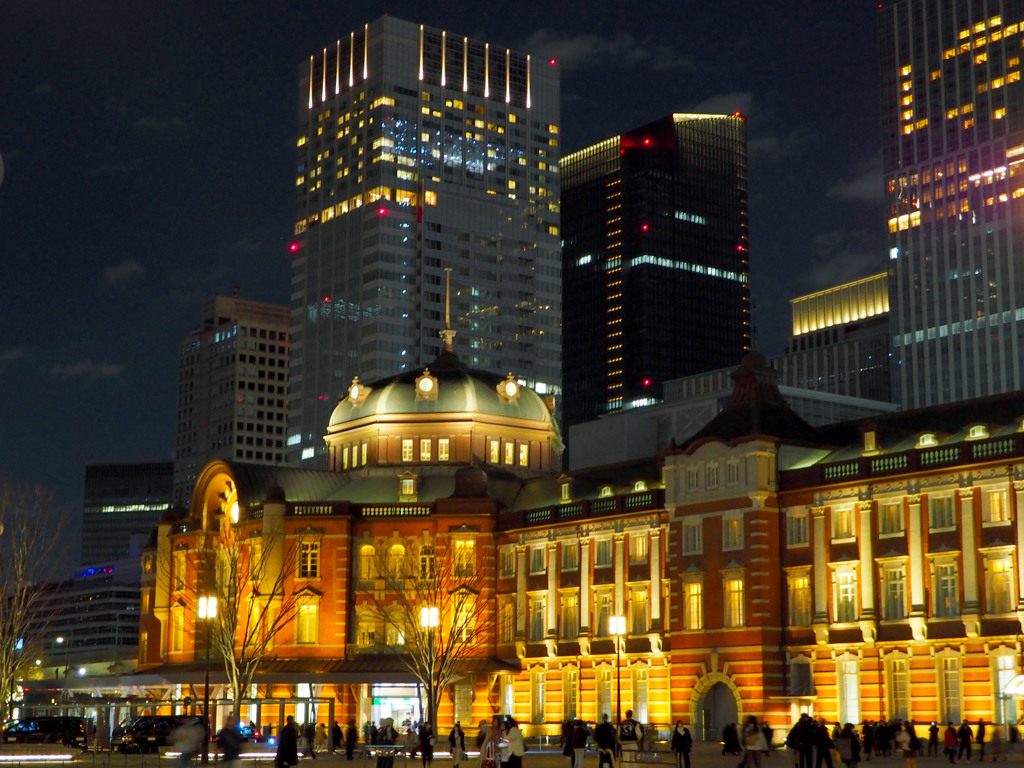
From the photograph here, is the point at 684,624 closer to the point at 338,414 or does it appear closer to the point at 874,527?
the point at 874,527

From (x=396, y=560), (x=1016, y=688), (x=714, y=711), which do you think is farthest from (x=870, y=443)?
(x=396, y=560)

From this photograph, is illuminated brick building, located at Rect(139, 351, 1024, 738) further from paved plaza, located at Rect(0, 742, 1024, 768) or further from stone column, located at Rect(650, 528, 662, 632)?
paved plaza, located at Rect(0, 742, 1024, 768)

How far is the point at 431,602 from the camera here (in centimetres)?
11031

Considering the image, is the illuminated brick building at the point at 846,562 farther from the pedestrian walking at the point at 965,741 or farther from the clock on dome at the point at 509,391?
the clock on dome at the point at 509,391

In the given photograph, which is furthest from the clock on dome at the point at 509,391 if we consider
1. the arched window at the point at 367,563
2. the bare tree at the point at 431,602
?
the arched window at the point at 367,563

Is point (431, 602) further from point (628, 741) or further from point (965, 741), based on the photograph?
point (628, 741)

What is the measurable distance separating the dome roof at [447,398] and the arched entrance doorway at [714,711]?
3727cm

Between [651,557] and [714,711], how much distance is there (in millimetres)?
11246

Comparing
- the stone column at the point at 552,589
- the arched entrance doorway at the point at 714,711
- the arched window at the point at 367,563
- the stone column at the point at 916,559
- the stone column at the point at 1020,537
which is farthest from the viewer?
the arched window at the point at 367,563

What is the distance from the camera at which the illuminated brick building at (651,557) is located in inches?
3506

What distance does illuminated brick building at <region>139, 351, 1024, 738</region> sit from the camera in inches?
3506

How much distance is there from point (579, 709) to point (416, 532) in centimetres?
1840

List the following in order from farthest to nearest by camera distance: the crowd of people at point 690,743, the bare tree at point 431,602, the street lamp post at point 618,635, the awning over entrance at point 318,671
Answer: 1. the awning over entrance at point 318,671
2. the bare tree at point 431,602
3. the street lamp post at point 618,635
4. the crowd of people at point 690,743

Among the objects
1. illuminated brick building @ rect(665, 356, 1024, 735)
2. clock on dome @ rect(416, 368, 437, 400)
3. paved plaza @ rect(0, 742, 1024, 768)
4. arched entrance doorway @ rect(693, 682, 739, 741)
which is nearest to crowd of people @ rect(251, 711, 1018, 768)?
paved plaza @ rect(0, 742, 1024, 768)
